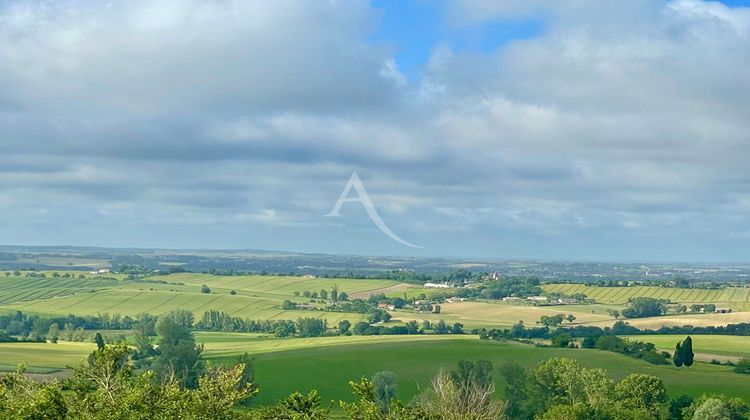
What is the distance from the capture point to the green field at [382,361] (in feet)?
318

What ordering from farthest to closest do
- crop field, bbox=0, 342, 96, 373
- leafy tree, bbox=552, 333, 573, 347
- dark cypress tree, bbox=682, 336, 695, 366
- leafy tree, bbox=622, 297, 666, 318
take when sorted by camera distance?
leafy tree, bbox=622, 297, 666, 318 < leafy tree, bbox=552, 333, 573, 347 < dark cypress tree, bbox=682, 336, 695, 366 < crop field, bbox=0, 342, 96, 373

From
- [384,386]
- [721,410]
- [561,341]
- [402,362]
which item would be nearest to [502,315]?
[561,341]

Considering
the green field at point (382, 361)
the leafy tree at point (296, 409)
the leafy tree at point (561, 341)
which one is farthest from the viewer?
the leafy tree at point (561, 341)

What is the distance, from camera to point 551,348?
124 m

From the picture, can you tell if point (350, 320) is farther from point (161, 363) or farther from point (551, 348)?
point (161, 363)

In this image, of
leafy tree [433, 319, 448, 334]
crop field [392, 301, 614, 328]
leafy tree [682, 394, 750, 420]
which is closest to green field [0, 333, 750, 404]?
leafy tree [682, 394, 750, 420]

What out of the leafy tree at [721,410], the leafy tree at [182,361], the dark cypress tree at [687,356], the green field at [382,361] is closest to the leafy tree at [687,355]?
the dark cypress tree at [687,356]

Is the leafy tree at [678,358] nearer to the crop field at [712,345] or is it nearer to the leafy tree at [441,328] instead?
the crop field at [712,345]

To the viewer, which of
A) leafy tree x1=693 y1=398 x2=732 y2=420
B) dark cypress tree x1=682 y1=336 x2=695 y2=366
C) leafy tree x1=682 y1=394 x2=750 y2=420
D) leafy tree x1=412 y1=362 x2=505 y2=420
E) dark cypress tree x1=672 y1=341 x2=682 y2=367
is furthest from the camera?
dark cypress tree x1=672 y1=341 x2=682 y2=367

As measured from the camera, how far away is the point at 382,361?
372 feet

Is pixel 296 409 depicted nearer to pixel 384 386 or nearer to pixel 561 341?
pixel 384 386

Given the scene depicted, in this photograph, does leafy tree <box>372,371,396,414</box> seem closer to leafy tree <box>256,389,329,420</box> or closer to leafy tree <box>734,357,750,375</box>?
leafy tree <box>734,357,750,375</box>

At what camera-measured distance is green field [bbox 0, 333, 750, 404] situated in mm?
97062

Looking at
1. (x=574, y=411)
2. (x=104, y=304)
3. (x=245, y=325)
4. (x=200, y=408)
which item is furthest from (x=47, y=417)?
(x=104, y=304)
